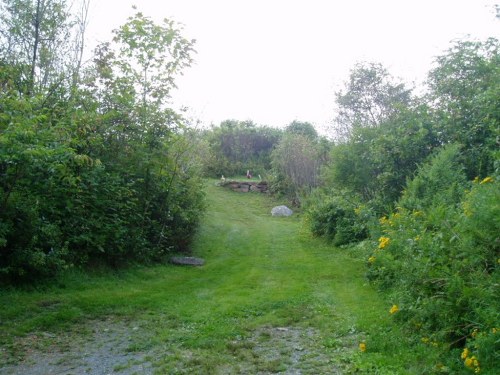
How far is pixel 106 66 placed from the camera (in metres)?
11.6

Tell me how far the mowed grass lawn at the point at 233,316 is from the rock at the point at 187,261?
222 mm

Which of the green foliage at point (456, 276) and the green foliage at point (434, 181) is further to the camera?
the green foliage at point (434, 181)

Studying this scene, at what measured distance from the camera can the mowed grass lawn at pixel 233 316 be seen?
5.46m

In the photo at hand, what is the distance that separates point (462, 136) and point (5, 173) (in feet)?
31.7

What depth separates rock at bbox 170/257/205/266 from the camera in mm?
12117

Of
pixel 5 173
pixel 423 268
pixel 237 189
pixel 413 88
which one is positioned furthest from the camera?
pixel 237 189

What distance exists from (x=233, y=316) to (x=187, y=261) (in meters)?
4.86

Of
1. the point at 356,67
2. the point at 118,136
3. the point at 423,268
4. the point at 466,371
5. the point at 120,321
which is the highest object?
the point at 356,67

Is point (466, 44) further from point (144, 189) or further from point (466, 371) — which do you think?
point (466, 371)

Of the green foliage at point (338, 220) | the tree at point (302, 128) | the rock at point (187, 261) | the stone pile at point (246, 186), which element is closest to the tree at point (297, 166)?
the stone pile at point (246, 186)

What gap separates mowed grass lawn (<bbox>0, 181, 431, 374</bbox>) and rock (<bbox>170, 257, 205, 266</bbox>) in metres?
0.22

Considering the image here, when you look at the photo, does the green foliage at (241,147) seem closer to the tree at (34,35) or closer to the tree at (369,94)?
the tree at (369,94)

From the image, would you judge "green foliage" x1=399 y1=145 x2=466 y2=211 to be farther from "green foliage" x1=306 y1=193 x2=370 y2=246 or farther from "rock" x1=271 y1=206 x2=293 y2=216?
"rock" x1=271 y1=206 x2=293 y2=216

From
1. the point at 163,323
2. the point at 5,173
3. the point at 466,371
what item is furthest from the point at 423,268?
the point at 5,173
